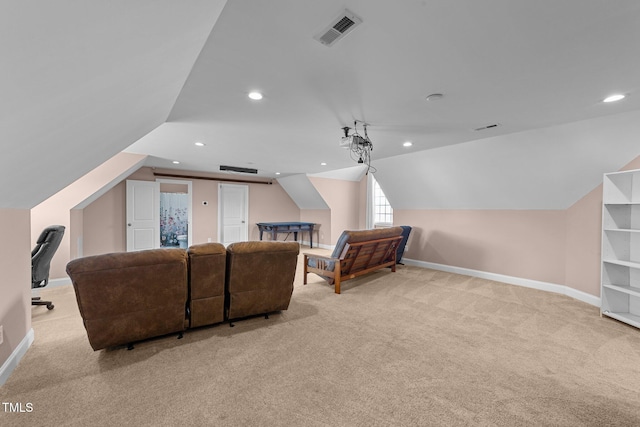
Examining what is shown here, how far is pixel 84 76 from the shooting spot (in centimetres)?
129

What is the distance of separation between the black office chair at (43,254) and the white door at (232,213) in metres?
4.56

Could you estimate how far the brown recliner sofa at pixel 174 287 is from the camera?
2.12m

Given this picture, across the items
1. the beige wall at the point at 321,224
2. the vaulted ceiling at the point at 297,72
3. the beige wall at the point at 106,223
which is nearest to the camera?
the vaulted ceiling at the point at 297,72

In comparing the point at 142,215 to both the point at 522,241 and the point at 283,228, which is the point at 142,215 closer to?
the point at 283,228

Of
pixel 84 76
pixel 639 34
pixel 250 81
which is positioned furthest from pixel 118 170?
pixel 639 34

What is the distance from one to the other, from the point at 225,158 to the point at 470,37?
15.8 ft

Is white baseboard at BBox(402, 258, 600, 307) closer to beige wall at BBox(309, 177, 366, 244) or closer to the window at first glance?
the window

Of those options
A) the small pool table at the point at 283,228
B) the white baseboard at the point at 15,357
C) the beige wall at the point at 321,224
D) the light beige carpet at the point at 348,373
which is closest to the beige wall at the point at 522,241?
the light beige carpet at the point at 348,373

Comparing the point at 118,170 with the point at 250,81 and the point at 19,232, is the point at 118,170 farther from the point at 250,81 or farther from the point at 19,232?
the point at 250,81

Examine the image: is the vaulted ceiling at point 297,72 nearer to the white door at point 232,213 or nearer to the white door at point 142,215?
the white door at point 142,215

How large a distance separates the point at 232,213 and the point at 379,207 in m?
4.39

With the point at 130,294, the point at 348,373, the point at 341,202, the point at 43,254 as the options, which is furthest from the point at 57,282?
the point at 341,202

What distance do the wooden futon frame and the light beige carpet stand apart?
33.3 inches

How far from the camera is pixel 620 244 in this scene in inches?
124
